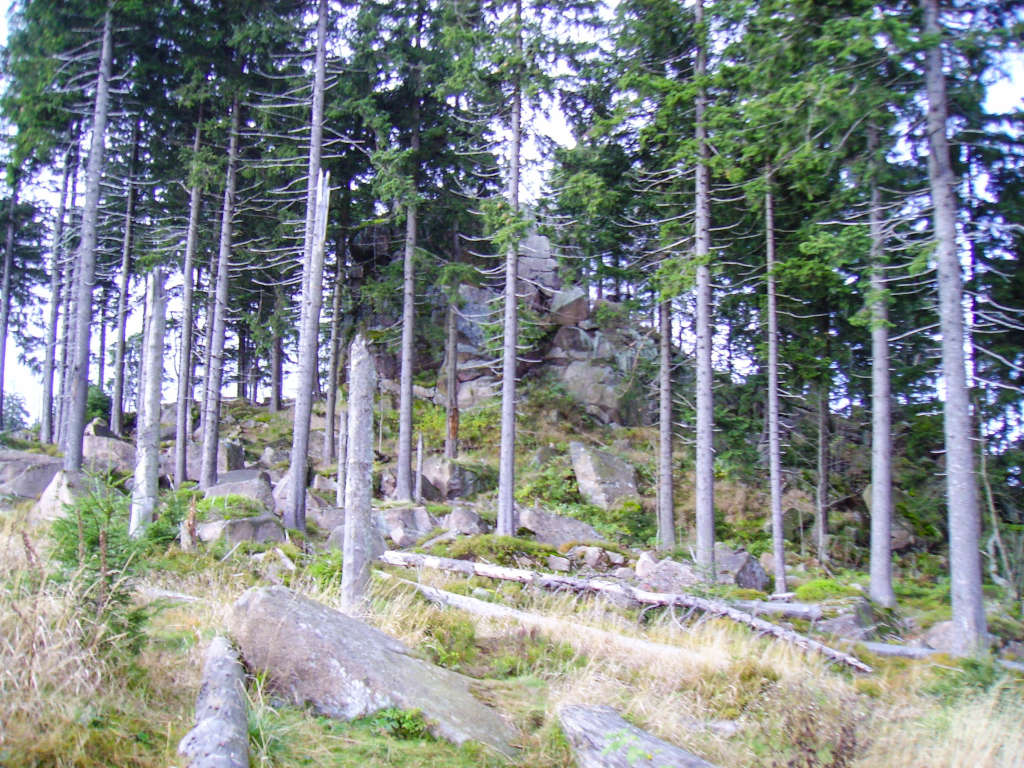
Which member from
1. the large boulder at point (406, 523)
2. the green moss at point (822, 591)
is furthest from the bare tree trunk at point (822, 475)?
the large boulder at point (406, 523)

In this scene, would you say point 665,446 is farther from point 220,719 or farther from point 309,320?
point 220,719

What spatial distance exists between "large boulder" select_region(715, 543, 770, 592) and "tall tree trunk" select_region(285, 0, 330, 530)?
1023 cm

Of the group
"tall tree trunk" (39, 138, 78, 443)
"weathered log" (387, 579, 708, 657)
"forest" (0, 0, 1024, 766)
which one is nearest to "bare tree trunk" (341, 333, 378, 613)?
"forest" (0, 0, 1024, 766)

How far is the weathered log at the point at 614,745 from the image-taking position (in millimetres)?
4664

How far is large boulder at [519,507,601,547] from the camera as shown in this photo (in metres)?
19.6

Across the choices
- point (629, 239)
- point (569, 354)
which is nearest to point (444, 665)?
point (629, 239)

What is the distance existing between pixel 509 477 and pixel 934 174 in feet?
38.3

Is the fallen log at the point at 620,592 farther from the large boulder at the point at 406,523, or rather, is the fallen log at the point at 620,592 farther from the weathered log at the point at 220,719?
the weathered log at the point at 220,719

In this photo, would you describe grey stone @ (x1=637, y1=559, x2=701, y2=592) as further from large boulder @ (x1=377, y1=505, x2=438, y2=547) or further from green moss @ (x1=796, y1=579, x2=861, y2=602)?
large boulder @ (x1=377, y1=505, x2=438, y2=547)

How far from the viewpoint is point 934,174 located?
12.5 meters

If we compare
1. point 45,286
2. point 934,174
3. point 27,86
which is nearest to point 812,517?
point 934,174

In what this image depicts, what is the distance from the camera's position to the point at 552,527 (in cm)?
1986

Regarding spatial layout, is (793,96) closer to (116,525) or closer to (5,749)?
(116,525)

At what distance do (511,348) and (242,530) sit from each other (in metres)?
8.82
